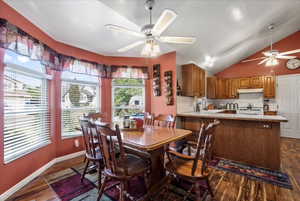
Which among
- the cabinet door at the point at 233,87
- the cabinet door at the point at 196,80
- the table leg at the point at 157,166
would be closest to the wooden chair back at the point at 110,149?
the table leg at the point at 157,166

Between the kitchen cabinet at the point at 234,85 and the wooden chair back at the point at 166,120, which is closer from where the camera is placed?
the wooden chair back at the point at 166,120

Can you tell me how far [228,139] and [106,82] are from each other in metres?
3.24

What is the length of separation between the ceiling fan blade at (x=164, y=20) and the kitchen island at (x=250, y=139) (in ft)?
7.29

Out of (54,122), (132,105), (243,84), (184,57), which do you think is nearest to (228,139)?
(184,57)

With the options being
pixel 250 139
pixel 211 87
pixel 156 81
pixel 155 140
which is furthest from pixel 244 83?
pixel 155 140

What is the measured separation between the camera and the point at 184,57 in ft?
11.9

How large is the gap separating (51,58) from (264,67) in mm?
6652

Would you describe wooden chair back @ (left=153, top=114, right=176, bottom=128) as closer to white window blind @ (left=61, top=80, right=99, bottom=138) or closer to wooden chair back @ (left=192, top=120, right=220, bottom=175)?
wooden chair back @ (left=192, top=120, right=220, bottom=175)

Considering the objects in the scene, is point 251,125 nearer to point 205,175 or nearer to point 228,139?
point 228,139

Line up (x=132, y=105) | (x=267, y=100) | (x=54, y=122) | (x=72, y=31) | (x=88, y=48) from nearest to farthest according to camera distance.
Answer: (x=72, y=31), (x=54, y=122), (x=88, y=48), (x=132, y=105), (x=267, y=100)

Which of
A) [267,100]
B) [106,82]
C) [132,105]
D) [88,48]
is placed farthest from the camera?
[267,100]

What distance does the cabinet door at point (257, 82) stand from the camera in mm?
4773

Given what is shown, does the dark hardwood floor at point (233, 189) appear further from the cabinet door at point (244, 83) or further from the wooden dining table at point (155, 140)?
the cabinet door at point (244, 83)

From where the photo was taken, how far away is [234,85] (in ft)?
17.2
